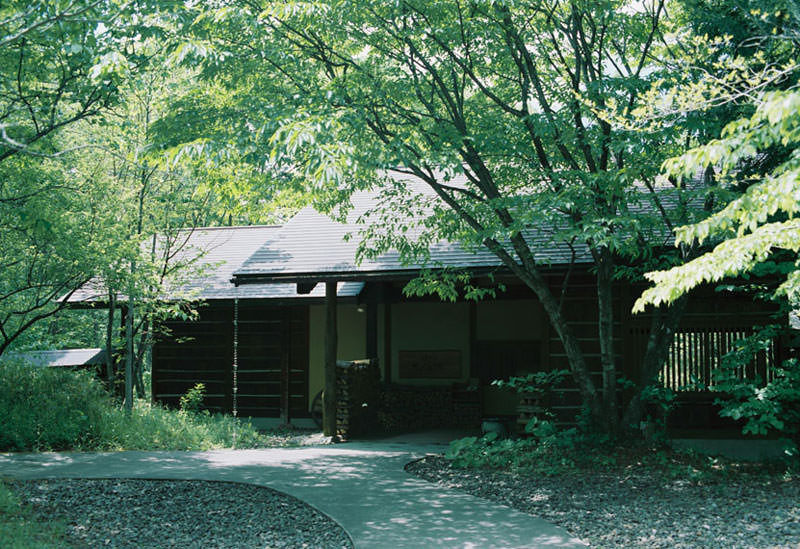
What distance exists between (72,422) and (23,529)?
16.1ft

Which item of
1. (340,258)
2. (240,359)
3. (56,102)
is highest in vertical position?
(56,102)

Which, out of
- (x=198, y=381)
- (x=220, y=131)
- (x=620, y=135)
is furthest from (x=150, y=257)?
(x=620, y=135)

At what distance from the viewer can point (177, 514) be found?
278 inches

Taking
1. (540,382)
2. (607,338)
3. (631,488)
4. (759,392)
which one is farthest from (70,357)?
(759,392)

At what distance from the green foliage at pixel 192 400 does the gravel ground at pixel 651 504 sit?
629cm

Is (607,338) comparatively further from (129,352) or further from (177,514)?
Result: (129,352)

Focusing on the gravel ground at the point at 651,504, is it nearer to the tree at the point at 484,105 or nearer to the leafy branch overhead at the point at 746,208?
the tree at the point at 484,105

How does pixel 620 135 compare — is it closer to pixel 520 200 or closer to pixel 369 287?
pixel 520 200

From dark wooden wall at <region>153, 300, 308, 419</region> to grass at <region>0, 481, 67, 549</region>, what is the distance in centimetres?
836

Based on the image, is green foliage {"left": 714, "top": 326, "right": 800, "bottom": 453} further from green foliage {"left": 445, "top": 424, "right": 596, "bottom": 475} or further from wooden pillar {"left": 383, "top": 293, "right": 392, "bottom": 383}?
wooden pillar {"left": 383, "top": 293, "right": 392, "bottom": 383}

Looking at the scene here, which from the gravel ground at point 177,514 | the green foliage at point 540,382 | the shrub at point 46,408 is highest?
the green foliage at point 540,382

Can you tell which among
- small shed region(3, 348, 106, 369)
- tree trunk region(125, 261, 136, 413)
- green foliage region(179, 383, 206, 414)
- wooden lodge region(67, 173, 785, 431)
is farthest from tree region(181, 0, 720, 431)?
small shed region(3, 348, 106, 369)

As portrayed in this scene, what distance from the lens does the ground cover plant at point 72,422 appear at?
10584 millimetres

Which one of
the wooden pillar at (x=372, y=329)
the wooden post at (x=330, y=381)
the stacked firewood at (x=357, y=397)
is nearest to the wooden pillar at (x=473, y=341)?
the wooden pillar at (x=372, y=329)
